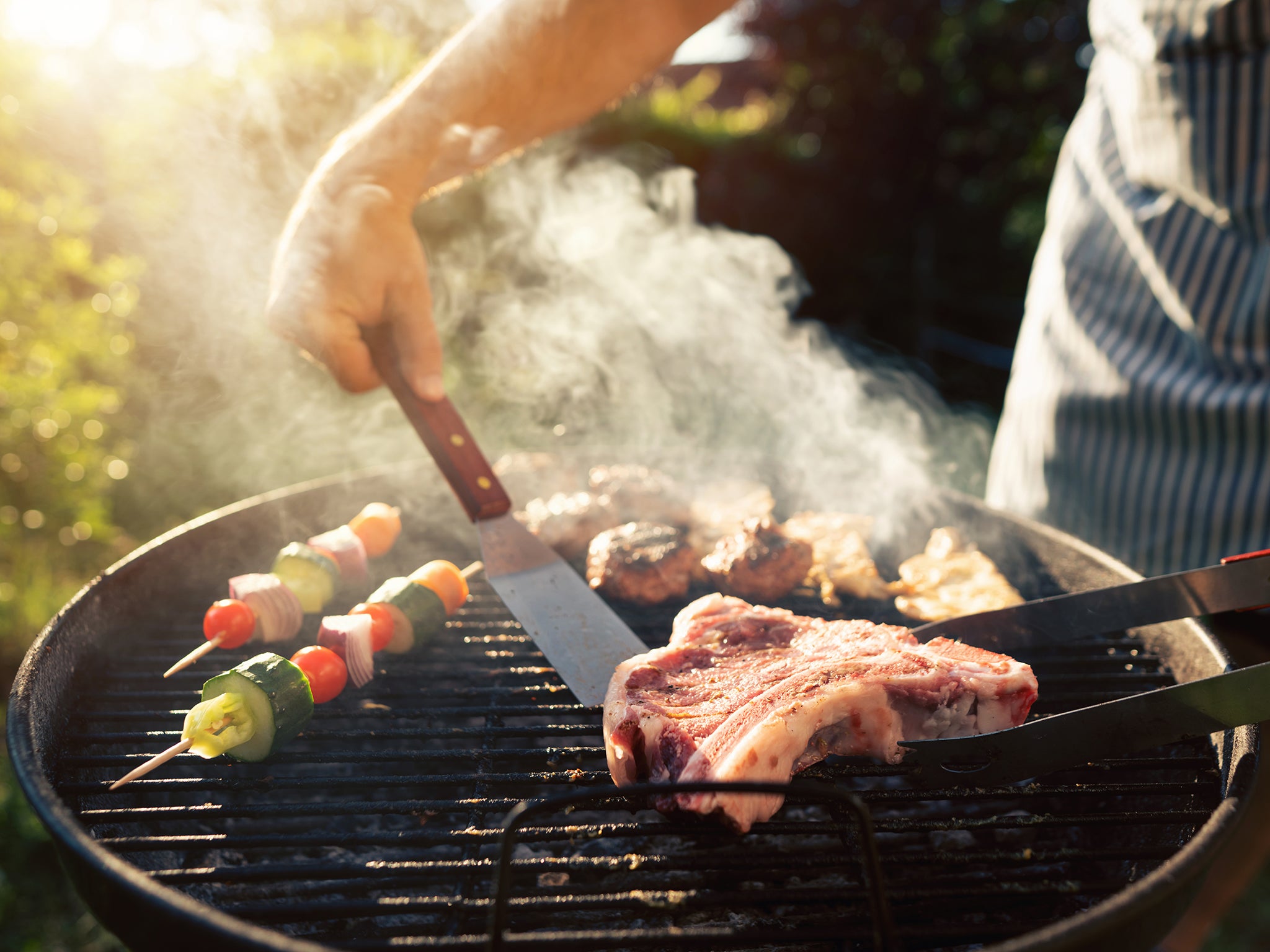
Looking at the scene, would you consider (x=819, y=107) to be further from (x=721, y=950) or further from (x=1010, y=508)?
(x=721, y=950)

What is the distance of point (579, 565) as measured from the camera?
10.3 feet

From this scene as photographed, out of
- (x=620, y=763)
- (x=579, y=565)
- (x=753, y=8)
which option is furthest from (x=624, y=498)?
(x=753, y=8)

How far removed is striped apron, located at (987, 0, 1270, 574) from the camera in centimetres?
281

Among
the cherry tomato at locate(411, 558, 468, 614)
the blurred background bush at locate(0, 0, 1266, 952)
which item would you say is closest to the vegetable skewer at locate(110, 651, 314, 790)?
the cherry tomato at locate(411, 558, 468, 614)

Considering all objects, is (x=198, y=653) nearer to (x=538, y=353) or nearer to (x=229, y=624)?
(x=229, y=624)

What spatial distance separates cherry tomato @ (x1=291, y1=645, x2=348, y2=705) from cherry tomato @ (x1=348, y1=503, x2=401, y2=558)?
34.3 inches

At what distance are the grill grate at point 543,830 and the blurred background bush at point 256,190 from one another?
239 cm

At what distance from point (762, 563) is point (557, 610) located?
80 cm

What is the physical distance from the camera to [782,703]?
70.0 inches

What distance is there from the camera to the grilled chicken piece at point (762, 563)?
278 centimetres

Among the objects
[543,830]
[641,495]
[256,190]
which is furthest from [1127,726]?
[256,190]

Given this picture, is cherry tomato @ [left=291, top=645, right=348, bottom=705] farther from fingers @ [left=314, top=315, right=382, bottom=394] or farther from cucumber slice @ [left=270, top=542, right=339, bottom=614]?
fingers @ [left=314, top=315, right=382, bottom=394]

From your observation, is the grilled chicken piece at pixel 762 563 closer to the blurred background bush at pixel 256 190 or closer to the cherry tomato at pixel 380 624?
the cherry tomato at pixel 380 624

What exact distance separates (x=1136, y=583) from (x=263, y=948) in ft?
7.15
